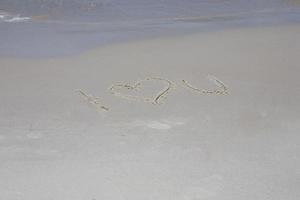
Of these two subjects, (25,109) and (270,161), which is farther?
(25,109)

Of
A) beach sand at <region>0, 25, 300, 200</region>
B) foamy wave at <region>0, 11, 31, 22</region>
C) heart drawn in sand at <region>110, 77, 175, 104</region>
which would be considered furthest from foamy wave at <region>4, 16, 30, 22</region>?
heart drawn in sand at <region>110, 77, 175, 104</region>

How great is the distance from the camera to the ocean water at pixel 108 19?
232 inches

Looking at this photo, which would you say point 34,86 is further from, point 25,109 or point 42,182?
point 42,182

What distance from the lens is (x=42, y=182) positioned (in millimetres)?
2955

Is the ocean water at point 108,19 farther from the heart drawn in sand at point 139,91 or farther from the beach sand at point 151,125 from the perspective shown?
the heart drawn in sand at point 139,91

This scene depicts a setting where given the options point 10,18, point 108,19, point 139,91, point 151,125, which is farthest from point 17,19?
point 151,125

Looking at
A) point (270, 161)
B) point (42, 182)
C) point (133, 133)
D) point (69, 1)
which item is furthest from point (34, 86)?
point (69, 1)

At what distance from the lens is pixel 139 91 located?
438 cm

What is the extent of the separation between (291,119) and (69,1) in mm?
5666

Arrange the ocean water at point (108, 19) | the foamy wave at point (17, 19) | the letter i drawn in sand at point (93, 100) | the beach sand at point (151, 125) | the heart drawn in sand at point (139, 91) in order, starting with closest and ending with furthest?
the beach sand at point (151, 125), the letter i drawn in sand at point (93, 100), the heart drawn in sand at point (139, 91), the ocean water at point (108, 19), the foamy wave at point (17, 19)

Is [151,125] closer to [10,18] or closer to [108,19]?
[108,19]

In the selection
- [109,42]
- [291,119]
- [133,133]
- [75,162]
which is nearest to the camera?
[75,162]

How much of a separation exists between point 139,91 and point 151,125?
0.72 m

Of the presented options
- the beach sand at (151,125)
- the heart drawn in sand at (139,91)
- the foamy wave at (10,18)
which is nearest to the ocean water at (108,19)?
the foamy wave at (10,18)
